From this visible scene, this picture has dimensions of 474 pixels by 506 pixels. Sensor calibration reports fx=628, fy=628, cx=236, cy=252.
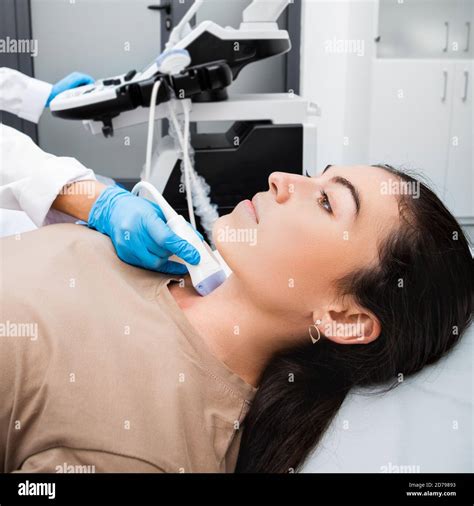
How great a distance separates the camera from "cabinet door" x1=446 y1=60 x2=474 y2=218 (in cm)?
304

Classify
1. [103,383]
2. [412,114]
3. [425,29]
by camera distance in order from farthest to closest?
[425,29], [412,114], [103,383]

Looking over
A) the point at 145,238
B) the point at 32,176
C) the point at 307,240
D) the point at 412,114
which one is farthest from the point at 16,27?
the point at 307,240

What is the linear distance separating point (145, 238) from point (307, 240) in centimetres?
29

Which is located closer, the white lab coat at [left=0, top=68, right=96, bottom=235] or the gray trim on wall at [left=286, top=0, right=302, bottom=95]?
the white lab coat at [left=0, top=68, right=96, bottom=235]

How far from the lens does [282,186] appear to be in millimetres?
972

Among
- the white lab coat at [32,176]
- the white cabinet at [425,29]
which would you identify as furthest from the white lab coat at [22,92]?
the white cabinet at [425,29]

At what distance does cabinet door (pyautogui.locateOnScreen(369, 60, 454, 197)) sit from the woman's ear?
2.20m

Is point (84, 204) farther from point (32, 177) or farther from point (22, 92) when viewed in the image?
point (22, 92)

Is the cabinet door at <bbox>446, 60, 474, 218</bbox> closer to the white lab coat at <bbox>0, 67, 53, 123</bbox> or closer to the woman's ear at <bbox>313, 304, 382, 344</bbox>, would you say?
the white lab coat at <bbox>0, 67, 53, 123</bbox>

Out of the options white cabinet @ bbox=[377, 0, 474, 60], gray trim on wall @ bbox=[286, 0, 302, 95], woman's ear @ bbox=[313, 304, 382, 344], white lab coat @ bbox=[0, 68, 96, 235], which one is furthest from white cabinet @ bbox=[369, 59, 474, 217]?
woman's ear @ bbox=[313, 304, 382, 344]

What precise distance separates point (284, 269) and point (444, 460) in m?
0.34
